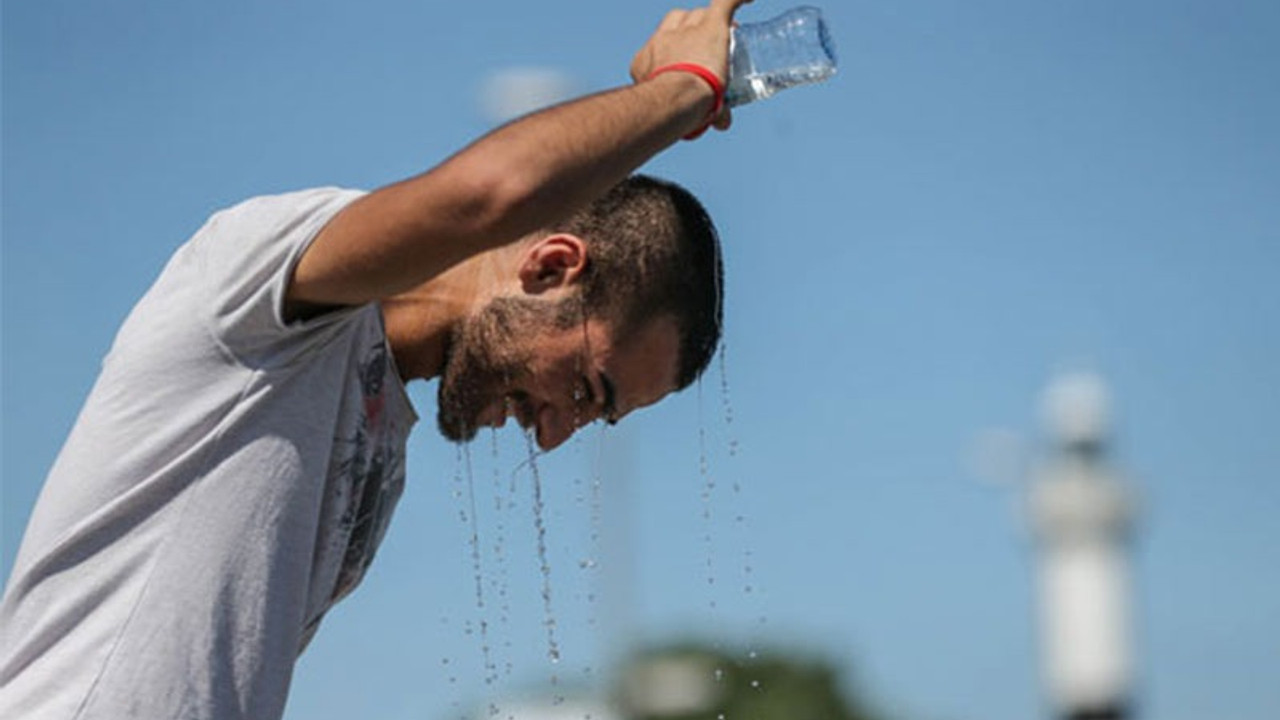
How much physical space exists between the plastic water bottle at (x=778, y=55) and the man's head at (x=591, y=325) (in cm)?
39

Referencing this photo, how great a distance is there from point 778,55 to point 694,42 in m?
0.59

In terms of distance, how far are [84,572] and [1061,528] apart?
5352cm

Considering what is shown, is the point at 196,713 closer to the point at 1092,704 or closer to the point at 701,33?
the point at 701,33

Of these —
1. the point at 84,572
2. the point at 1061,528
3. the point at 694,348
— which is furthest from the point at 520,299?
the point at 1061,528

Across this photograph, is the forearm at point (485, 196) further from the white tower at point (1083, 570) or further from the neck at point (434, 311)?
the white tower at point (1083, 570)

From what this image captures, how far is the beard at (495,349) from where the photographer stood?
4668 millimetres

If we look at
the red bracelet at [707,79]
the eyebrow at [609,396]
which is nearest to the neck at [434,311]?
the eyebrow at [609,396]

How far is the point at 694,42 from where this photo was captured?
173 inches

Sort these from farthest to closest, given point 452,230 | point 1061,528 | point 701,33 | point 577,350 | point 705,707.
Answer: point 1061,528
point 705,707
point 577,350
point 701,33
point 452,230

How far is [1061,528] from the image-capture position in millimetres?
56188

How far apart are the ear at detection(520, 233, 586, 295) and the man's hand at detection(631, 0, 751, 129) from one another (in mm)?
447

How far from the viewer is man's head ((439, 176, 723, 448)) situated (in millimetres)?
4730

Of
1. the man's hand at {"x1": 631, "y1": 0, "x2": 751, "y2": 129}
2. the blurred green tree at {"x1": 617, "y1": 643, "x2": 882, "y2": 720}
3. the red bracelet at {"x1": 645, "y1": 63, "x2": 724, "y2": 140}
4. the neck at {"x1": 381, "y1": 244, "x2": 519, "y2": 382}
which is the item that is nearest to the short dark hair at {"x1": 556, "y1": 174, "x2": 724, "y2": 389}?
the neck at {"x1": 381, "y1": 244, "x2": 519, "y2": 382}

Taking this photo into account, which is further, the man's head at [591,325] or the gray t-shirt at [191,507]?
the man's head at [591,325]
